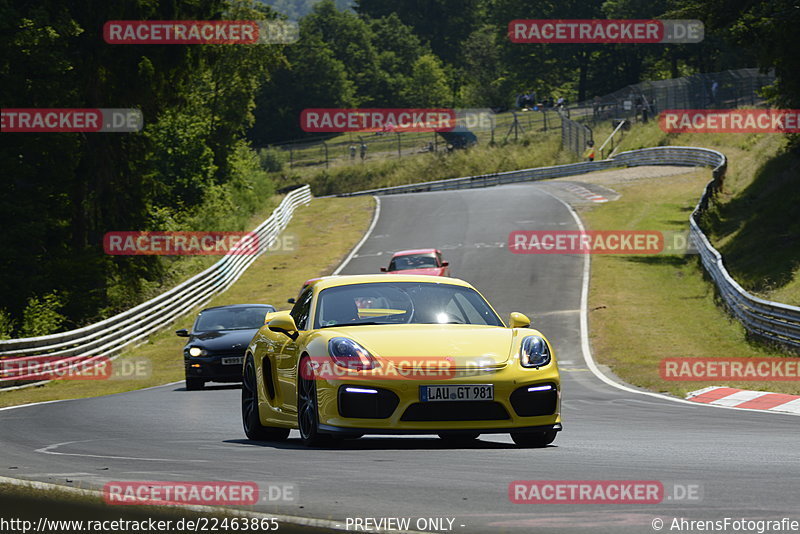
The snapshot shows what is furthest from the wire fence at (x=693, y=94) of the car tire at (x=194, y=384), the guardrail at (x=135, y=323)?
the car tire at (x=194, y=384)

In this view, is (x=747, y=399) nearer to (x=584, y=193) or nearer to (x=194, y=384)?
(x=194, y=384)

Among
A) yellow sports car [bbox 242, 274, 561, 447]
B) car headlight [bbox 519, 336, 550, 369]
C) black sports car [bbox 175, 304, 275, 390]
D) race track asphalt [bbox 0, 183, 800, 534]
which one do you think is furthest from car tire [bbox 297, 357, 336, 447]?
black sports car [bbox 175, 304, 275, 390]

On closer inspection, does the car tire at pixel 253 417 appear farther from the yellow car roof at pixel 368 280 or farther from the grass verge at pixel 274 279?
the grass verge at pixel 274 279

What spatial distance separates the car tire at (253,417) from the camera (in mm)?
10414

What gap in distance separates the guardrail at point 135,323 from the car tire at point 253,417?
537 inches

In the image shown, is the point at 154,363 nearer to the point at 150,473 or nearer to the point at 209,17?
the point at 209,17

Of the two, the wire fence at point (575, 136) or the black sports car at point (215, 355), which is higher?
the wire fence at point (575, 136)

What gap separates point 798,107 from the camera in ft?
133

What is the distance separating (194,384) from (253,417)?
960 centimetres

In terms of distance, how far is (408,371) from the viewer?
8.59 metres

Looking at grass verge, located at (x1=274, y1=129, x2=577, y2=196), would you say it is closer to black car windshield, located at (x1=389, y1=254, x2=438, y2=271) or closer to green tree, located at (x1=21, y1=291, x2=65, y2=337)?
black car windshield, located at (x1=389, y1=254, x2=438, y2=271)

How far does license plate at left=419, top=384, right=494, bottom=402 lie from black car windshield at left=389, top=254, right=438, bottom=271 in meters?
21.8

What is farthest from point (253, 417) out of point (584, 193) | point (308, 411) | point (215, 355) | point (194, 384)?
point (584, 193)

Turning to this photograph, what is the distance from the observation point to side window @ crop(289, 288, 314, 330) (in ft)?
32.5
